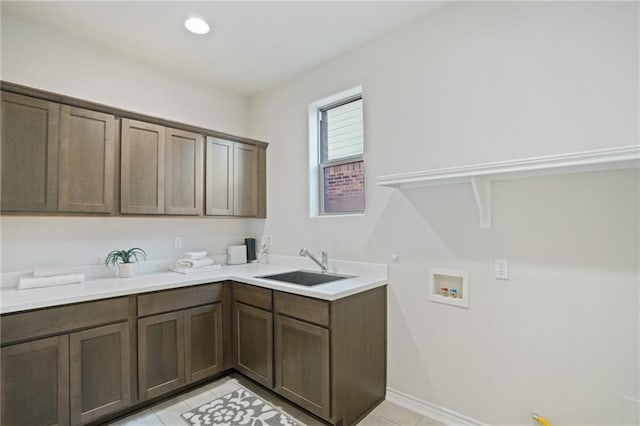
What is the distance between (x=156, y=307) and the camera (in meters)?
2.26

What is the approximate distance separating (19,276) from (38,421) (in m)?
0.98

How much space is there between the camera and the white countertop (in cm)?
184

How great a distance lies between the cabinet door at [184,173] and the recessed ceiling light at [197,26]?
2.66 feet

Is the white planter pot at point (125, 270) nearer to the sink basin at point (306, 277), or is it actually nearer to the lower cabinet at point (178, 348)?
the lower cabinet at point (178, 348)

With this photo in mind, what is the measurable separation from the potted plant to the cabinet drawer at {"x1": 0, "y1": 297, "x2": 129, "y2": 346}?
1.62 ft

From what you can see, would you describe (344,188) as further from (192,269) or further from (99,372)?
(99,372)

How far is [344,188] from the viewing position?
2875 millimetres

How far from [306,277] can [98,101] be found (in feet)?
7.49

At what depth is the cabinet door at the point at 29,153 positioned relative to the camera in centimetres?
196

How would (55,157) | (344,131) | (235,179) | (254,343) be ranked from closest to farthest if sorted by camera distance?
1. (55,157)
2. (254,343)
3. (344,131)
4. (235,179)

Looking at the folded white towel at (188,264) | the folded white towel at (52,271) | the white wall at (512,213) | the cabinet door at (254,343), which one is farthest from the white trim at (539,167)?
the folded white towel at (52,271)

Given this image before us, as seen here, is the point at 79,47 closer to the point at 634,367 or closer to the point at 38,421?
the point at 38,421


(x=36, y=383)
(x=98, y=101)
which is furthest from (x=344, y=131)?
(x=36, y=383)

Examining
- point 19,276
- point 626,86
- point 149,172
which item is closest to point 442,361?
point 626,86
